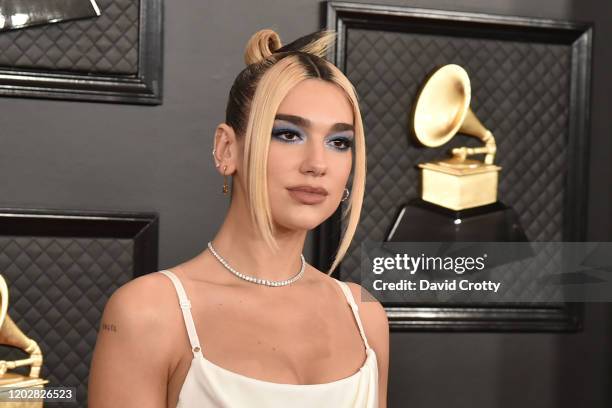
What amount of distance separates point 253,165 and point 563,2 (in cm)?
158

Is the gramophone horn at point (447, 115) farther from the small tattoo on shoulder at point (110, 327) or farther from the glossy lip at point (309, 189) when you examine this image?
the small tattoo on shoulder at point (110, 327)

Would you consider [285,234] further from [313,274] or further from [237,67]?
[237,67]

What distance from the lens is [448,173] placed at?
262 centimetres

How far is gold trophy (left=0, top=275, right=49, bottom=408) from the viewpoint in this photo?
2.13 metres

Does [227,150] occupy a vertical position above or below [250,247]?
above

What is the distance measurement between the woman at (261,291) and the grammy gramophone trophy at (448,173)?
97 centimetres

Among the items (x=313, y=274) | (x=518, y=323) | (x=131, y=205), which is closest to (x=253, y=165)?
(x=313, y=274)

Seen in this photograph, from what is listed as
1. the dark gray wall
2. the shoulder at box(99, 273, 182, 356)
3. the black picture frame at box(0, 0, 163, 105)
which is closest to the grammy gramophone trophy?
the dark gray wall

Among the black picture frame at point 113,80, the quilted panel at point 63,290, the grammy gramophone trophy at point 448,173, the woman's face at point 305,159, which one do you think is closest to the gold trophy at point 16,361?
the quilted panel at point 63,290

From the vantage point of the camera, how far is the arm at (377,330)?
1.80m

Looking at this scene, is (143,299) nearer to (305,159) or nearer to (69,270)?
(305,159)

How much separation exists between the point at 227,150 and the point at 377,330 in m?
0.48

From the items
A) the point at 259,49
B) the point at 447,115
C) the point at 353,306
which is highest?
the point at 259,49

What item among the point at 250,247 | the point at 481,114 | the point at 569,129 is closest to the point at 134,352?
the point at 250,247
